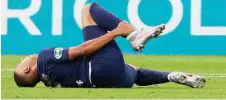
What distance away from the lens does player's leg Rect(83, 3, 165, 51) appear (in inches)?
370

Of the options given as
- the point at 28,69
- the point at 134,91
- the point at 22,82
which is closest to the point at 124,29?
the point at 134,91

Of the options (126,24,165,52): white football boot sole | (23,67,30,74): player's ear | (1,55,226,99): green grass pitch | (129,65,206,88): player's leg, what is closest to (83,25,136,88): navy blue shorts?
(1,55,226,99): green grass pitch

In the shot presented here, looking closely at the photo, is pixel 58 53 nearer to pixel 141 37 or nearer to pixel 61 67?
pixel 61 67

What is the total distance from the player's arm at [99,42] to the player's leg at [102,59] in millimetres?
54

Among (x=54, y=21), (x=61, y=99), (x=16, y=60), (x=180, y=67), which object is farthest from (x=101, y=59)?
(x=54, y=21)

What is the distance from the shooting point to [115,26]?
9.55 meters

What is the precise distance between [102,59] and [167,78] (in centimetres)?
74

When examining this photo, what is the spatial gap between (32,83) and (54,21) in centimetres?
789

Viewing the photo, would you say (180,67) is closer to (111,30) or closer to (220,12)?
(220,12)

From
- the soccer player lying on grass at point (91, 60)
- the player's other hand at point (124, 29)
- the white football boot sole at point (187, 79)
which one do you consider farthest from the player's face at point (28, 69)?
the white football boot sole at point (187, 79)

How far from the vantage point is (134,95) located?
355 inches

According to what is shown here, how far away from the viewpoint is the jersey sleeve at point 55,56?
31.5ft

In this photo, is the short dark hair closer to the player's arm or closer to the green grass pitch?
the green grass pitch

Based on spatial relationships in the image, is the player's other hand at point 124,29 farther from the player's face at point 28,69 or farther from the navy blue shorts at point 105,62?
the player's face at point 28,69
